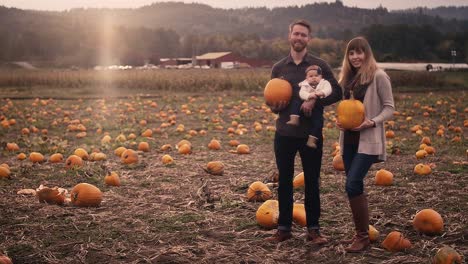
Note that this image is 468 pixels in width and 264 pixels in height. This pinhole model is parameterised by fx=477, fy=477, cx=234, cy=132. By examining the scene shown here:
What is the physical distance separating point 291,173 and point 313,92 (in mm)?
907

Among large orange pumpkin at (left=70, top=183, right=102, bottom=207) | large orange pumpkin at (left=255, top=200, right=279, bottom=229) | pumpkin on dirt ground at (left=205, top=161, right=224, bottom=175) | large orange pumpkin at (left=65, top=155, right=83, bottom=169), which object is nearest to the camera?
large orange pumpkin at (left=255, top=200, right=279, bottom=229)

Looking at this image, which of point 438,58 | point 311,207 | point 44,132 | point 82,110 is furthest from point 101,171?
point 438,58

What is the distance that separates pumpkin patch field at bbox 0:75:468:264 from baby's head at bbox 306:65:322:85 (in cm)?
154

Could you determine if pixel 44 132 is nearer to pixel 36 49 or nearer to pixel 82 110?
pixel 82 110

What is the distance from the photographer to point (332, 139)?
1152 centimetres

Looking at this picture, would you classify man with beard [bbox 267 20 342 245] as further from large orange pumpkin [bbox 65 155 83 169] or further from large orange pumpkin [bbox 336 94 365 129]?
large orange pumpkin [bbox 65 155 83 169]

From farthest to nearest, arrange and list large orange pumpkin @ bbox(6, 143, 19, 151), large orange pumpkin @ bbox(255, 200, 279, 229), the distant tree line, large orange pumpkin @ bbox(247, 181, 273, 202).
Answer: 1. the distant tree line
2. large orange pumpkin @ bbox(6, 143, 19, 151)
3. large orange pumpkin @ bbox(247, 181, 273, 202)
4. large orange pumpkin @ bbox(255, 200, 279, 229)

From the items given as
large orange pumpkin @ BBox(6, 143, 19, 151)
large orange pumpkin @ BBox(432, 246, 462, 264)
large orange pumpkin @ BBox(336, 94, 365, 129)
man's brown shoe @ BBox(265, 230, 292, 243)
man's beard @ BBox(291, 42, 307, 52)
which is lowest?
large orange pumpkin @ BBox(6, 143, 19, 151)

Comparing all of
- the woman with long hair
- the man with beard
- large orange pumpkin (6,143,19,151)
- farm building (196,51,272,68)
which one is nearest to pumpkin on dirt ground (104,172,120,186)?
the man with beard

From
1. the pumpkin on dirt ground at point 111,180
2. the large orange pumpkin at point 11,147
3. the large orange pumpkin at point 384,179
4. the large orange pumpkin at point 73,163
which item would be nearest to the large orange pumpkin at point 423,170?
the large orange pumpkin at point 384,179

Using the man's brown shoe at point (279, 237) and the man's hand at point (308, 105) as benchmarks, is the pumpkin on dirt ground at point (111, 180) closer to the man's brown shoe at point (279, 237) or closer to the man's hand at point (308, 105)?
the man's brown shoe at point (279, 237)

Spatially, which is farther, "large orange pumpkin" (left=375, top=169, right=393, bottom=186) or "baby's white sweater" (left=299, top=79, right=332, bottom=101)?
"large orange pumpkin" (left=375, top=169, right=393, bottom=186)

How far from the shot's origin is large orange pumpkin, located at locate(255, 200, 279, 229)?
5156 millimetres

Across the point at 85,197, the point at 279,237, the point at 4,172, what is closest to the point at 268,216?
the point at 279,237
